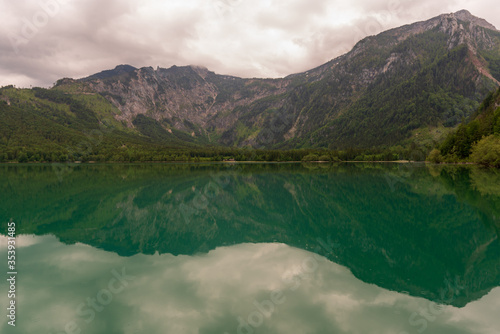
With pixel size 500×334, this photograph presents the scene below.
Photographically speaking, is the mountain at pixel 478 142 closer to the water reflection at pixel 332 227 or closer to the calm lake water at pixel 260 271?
the water reflection at pixel 332 227

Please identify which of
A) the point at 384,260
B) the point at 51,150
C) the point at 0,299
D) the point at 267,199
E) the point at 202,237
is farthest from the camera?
the point at 51,150

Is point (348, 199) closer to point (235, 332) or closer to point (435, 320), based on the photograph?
point (435, 320)

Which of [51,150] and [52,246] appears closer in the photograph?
[52,246]

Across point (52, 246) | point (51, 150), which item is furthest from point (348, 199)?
point (51, 150)

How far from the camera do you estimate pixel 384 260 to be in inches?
618

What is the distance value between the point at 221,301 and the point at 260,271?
399cm

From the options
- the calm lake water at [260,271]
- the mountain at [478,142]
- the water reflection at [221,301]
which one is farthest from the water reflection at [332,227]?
the mountain at [478,142]

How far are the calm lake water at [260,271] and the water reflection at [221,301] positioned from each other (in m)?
0.06

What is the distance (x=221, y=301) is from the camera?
11.5 meters

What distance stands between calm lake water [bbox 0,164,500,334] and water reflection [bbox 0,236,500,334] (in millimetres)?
55

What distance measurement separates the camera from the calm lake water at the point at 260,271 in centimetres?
1007

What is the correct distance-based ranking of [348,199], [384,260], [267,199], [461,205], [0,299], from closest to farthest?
[0,299] < [384,260] < [461,205] < [348,199] < [267,199]

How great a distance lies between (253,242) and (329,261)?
663cm

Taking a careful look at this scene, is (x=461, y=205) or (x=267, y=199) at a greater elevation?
(x=461, y=205)
